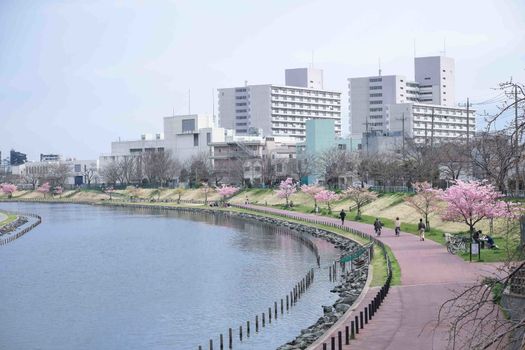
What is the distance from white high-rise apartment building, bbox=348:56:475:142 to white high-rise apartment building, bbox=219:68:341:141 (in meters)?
11.8

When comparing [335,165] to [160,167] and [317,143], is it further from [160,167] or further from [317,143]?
[160,167]

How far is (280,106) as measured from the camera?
14075 centimetres

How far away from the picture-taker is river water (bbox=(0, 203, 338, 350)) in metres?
23.6

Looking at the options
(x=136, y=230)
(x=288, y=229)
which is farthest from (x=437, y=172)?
(x=136, y=230)

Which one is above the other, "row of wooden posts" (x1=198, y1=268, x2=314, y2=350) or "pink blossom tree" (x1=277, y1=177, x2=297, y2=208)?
"pink blossom tree" (x1=277, y1=177, x2=297, y2=208)

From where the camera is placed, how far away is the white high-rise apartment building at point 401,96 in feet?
406

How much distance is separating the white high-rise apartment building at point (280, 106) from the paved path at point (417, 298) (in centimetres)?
10443

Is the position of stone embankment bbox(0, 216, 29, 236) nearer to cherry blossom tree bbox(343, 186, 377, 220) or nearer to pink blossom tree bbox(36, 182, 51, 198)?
cherry blossom tree bbox(343, 186, 377, 220)

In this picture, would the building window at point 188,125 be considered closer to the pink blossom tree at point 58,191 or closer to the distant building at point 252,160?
the distant building at point 252,160

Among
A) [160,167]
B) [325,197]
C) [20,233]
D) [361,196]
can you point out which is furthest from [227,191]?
[361,196]

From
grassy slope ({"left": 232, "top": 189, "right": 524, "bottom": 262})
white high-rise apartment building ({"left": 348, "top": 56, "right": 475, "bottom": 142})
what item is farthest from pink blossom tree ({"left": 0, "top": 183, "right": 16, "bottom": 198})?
white high-rise apartment building ({"left": 348, "top": 56, "right": 475, "bottom": 142})

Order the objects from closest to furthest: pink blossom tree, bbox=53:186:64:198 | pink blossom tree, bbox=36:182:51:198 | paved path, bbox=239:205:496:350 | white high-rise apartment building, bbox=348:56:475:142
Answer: paved path, bbox=239:205:496:350, white high-rise apartment building, bbox=348:56:475:142, pink blossom tree, bbox=53:186:64:198, pink blossom tree, bbox=36:182:51:198

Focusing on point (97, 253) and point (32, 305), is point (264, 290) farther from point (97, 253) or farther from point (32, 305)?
point (97, 253)

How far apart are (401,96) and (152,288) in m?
106
